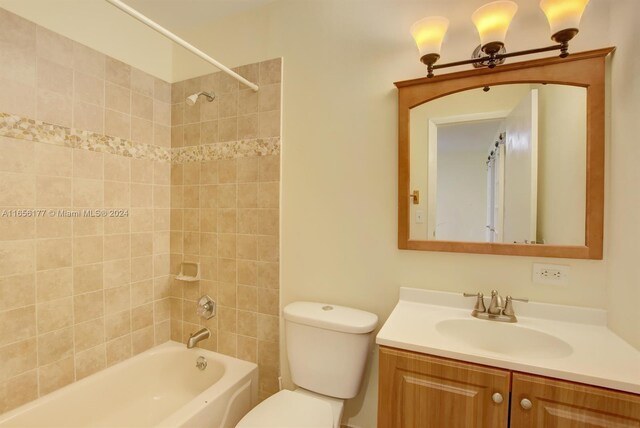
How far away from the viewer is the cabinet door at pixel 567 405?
→ 30.7 inches

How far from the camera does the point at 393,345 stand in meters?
1.02

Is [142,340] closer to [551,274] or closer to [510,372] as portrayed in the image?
[510,372]

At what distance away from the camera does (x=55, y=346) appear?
1.47 metres

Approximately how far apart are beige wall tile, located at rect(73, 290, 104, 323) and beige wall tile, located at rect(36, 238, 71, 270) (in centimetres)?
21

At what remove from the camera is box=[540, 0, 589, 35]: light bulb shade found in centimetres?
104

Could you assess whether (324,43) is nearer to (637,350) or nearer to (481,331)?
(481,331)

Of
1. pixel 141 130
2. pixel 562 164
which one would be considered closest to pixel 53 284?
pixel 141 130

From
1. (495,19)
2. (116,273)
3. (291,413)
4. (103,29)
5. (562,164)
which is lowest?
(291,413)

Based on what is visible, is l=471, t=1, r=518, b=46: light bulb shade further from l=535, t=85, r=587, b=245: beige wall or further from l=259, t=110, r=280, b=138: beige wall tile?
l=259, t=110, r=280, b=138: beige wall tile

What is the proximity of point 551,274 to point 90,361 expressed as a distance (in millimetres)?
2362

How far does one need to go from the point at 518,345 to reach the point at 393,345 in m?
0.55

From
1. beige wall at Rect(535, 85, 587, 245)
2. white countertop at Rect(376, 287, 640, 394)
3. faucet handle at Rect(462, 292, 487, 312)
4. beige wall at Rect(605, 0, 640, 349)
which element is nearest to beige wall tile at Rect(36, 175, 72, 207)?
white countertop at Rect(376, 287, 640, 394)

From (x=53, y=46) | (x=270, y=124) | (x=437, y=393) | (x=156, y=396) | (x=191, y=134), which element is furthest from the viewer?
(x=191, y=134)

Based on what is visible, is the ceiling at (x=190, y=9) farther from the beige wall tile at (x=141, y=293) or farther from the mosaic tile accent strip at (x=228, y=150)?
the beige wall tile at (x=141, y=293)
